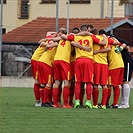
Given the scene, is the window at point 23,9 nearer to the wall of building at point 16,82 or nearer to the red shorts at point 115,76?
the wall of building at point 16,82

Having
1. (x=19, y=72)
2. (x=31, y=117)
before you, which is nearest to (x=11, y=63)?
(x=19, y=72)

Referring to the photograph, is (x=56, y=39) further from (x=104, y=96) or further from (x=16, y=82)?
(x=16, y=82)

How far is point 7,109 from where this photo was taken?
16391 millimetres

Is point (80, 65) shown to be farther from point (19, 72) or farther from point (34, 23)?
point (34, 23)

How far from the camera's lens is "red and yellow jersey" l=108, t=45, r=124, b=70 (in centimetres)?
1822

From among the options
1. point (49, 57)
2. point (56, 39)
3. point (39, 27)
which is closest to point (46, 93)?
point (49, 57)

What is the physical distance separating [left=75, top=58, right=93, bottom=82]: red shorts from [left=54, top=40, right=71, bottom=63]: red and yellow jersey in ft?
0.97

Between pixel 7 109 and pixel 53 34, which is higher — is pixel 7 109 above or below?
below

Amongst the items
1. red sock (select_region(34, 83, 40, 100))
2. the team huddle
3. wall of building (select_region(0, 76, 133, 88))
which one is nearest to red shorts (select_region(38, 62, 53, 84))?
the team huddle

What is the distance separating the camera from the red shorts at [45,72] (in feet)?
60.1

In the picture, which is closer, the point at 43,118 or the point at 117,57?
the point at 43,118

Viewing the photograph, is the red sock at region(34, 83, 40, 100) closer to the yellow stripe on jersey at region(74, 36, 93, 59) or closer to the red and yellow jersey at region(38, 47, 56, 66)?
the red and yellow jersey at region(38, 47, 56, 66)

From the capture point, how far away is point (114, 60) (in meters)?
18.2

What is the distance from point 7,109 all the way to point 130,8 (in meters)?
25.9
